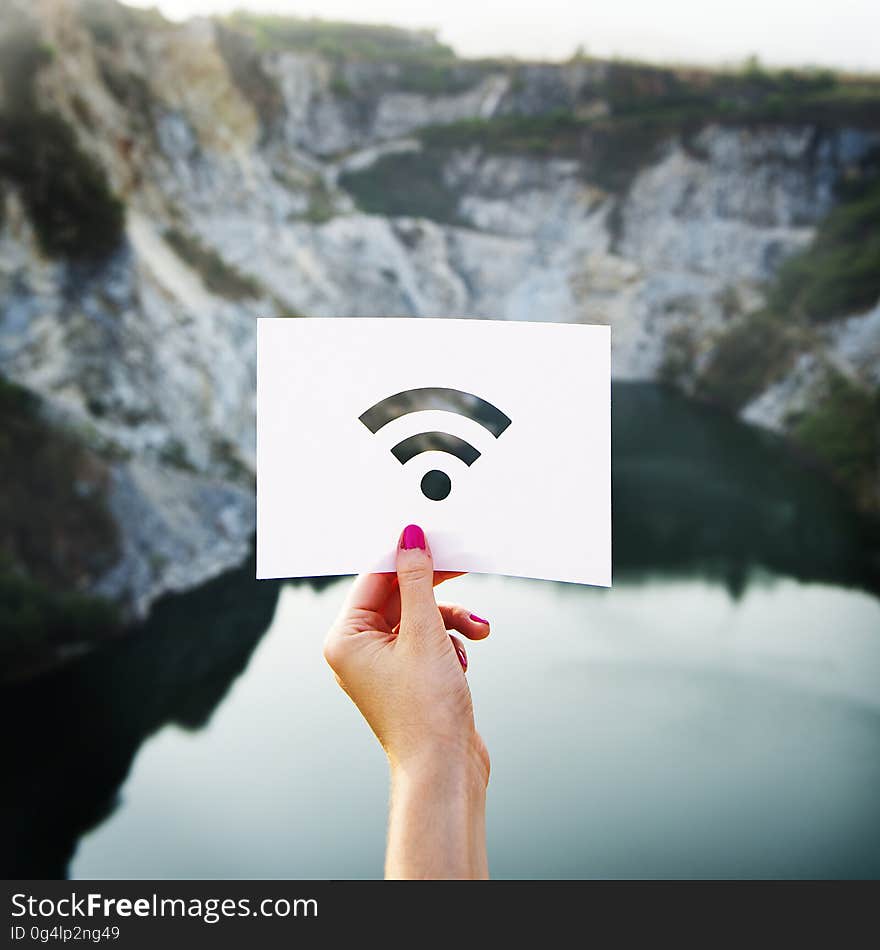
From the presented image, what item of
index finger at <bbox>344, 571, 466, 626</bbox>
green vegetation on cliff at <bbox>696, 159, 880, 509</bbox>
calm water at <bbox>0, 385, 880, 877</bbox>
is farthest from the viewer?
green vegetation on cliff at <bbox>696, 159, 880, 509</bbox>

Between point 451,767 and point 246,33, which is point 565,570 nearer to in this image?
point 451,767

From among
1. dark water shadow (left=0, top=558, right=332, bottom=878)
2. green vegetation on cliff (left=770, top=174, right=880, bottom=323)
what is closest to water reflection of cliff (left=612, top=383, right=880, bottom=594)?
green vegetation on cliff (left=770, top=174, right=880, bottom=323)

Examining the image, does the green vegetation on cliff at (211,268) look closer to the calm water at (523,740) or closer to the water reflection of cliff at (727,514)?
the calm water at (523,740)

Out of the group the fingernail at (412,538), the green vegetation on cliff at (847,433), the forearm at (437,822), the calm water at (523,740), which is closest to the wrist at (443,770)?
the forearm at (437,822)

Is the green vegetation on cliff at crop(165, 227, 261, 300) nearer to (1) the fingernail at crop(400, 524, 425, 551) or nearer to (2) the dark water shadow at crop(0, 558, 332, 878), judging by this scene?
(2) the dark water shadow at crop(0, 558, 332, 878)

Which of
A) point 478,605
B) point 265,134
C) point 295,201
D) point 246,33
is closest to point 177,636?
point 478,605

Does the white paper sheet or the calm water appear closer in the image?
the white paper sheet

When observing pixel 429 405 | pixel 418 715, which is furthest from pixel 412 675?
pixel 429 405

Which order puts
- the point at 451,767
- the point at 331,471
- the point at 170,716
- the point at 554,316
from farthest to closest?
the point at 554,316
the point at 170,716
the point at 331,471
the point at 451,767
